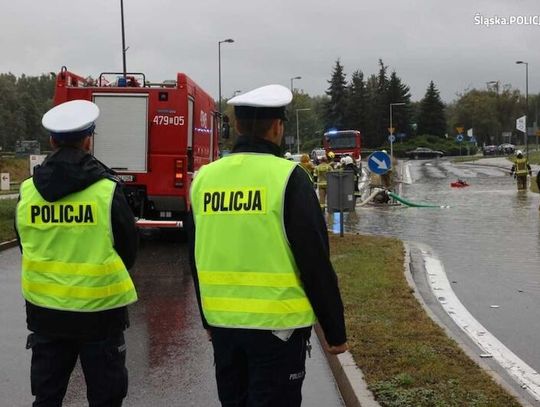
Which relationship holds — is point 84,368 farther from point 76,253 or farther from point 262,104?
point 262,104

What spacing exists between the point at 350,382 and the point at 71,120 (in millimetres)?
2863

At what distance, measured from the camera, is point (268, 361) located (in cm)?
276

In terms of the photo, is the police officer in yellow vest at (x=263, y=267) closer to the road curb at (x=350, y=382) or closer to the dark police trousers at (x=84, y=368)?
the dark police trousers at (x=84, y=368)

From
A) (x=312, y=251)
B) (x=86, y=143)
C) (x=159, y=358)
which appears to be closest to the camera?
(x=312, y=251)

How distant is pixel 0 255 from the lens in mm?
12445

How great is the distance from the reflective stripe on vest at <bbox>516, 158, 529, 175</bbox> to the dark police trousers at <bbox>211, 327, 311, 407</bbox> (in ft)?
87.0

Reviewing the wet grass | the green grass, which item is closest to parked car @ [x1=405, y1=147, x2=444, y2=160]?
the green grass

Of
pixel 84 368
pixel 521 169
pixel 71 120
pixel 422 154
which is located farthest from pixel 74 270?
pixel 422 154

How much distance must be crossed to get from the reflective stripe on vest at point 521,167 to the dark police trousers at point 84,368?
1043 inches

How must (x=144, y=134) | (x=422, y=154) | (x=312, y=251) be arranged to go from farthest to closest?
1. (x=422, y=154)
2. (x=144, y=134)
3. (x=312, y=251)

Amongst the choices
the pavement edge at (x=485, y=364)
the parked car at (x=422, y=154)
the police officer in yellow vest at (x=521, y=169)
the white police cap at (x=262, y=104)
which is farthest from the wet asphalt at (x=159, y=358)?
the parked car at (x=422, y=154)

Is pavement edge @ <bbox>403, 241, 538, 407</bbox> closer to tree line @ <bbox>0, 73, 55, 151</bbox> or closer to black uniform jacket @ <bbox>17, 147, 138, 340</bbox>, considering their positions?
black uniform jacket @ <bbox>17, 147, 138, 340</bbox>

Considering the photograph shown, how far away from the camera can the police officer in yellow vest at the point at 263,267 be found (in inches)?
109

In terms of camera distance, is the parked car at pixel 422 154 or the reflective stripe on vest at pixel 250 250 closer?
the reflective stripe on vest at pixel 250 250
